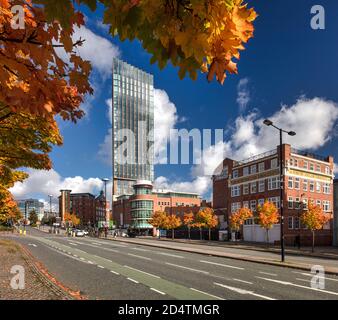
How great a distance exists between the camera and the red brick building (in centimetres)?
5691

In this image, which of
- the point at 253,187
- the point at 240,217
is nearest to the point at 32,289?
the point at 240,217

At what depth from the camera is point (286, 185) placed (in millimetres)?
56688

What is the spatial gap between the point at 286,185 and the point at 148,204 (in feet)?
207

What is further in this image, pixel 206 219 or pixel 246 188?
pixel 246 188

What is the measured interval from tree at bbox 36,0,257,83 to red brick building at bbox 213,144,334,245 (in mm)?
50788

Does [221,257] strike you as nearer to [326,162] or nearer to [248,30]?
[248,30]

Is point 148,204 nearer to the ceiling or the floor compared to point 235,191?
nearer to the floor

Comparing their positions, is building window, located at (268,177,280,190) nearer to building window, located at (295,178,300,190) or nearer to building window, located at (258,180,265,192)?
building window, located at (258,180,265,192)

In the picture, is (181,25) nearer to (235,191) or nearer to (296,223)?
(296,223)

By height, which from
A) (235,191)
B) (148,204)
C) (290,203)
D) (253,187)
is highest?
(253,187)

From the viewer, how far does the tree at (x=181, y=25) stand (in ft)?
7.94

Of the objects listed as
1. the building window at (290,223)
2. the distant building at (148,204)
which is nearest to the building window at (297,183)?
the building window at (290,223)
